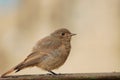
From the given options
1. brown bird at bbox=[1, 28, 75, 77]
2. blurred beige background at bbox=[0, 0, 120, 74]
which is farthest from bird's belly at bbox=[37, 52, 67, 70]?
blurred beige background at bbox=[0, 0, 120, 74]

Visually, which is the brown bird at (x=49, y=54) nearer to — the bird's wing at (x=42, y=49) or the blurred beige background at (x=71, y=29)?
the bird's wing at (x=42, y=49)

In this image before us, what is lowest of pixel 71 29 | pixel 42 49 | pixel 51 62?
pixel 51 62

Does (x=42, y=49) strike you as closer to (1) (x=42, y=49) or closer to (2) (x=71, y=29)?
(1) (x=42, y=49)

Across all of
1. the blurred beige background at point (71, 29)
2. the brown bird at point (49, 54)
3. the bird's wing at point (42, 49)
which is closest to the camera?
the bird's wing at point (42, 49)

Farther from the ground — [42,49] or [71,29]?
[71,29]

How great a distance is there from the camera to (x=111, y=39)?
10914 millimetres

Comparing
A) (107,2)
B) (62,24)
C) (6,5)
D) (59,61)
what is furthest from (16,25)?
(59,61)

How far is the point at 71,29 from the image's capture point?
11133mm

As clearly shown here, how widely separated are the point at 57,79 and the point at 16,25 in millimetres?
7985

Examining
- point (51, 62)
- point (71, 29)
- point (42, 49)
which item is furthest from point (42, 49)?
point (71, 29)

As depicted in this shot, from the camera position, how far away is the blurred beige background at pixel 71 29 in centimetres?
1059

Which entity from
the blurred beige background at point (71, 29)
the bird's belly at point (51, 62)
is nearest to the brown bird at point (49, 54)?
the bird's belly at point (51, 62)

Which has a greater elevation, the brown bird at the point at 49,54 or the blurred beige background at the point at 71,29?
the blurred beige background at the point at 71,29

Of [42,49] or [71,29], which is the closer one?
[42,49]
